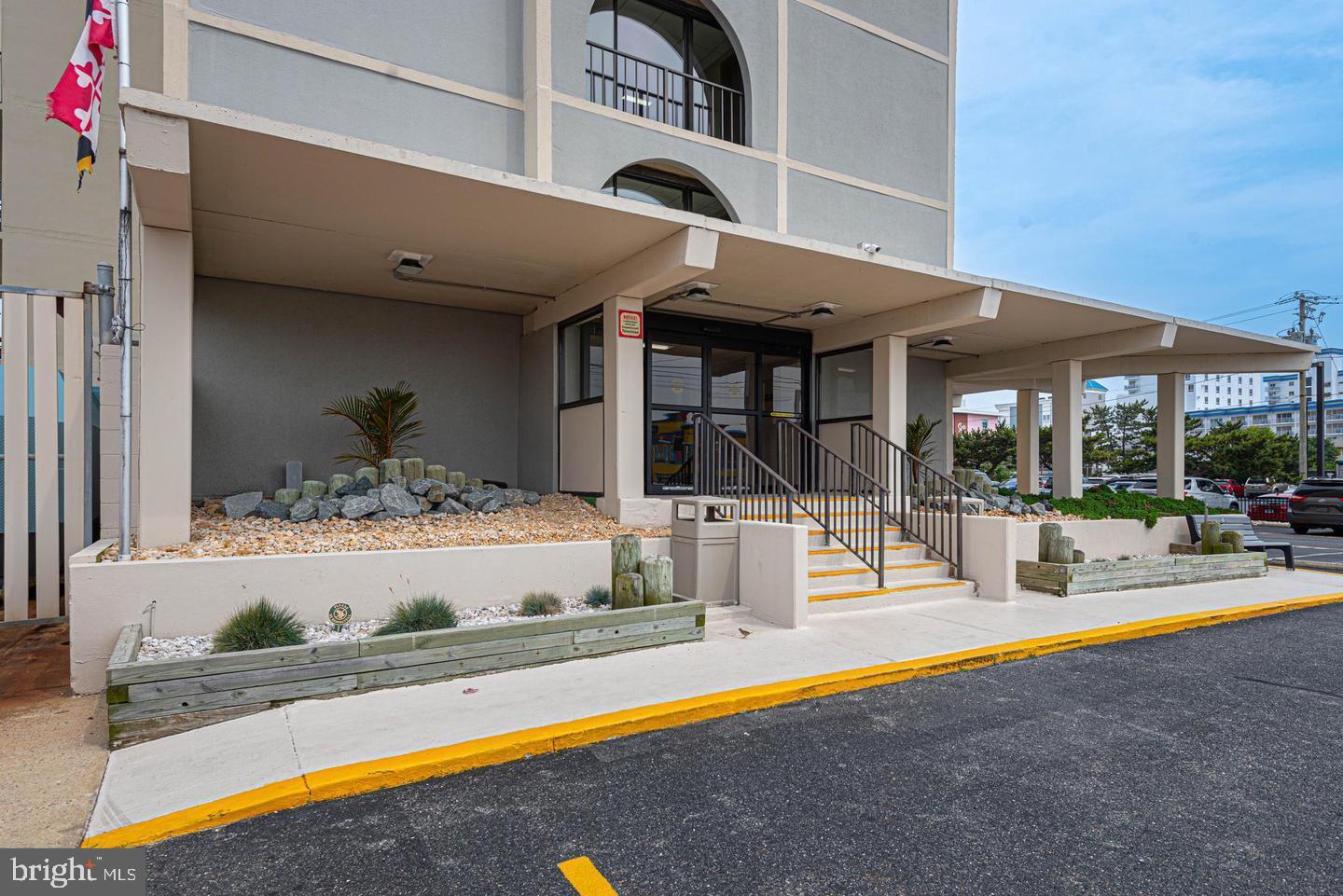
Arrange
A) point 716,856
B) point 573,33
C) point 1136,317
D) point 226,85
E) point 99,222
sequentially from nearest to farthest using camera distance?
point 716,856, point 226,85, point 573,33, point 1136,317, point 99,222

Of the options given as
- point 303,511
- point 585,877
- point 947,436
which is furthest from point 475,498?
point 947,436

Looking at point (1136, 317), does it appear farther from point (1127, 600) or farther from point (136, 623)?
point (136, 623)

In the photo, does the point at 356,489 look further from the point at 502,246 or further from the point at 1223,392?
the point at 1223,392

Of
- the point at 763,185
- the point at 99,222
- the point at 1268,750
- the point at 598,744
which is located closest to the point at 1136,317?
the point at 763,185

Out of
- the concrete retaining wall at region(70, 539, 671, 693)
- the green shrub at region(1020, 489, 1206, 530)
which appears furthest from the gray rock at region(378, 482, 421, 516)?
the green shrub at region(1020, 489, 1206, 530)

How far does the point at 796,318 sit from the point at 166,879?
9.30m

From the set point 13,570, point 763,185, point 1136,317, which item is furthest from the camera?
point 763,185

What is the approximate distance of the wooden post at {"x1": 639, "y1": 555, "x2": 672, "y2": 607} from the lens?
18.8ft

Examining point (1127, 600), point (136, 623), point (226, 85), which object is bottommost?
point (1127, 600)

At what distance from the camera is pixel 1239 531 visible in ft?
34.3

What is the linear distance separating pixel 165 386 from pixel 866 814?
589 cm

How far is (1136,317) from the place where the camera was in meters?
10.0

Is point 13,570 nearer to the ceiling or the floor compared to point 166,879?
nearer to the ceiling

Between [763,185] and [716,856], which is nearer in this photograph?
[716,856]
